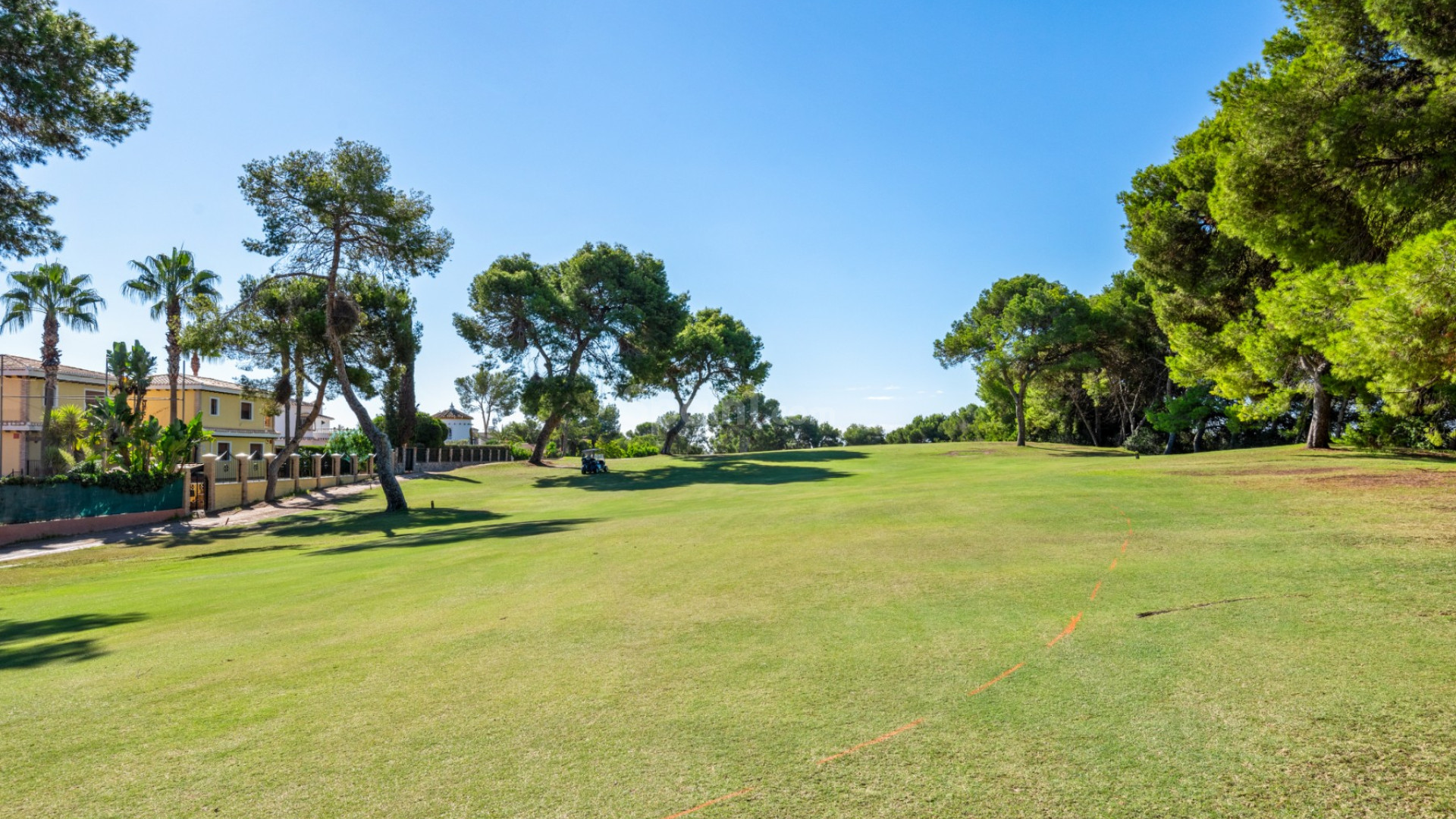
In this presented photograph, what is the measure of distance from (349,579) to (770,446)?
77632 mm

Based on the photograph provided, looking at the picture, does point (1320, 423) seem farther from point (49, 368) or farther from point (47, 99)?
point (49, 368)

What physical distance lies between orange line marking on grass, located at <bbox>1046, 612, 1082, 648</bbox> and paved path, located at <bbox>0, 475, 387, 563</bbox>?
2322 centimetres

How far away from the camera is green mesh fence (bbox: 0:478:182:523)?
21234 mm

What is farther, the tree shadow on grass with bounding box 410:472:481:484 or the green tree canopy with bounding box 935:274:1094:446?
the green tree canopy with bounding box 935:274:1094:446

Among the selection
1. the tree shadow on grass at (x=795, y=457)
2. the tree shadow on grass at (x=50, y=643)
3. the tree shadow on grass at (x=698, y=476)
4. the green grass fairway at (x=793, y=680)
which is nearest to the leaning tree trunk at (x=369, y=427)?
the tree shadow on grass at (x=698, y=476)

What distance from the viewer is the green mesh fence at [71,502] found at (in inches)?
836

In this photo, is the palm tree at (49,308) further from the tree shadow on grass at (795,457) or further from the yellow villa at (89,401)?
the tree shadow on grass at (795,457)

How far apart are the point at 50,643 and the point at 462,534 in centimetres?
1002

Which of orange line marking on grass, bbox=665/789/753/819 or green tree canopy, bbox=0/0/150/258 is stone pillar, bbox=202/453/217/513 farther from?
orange line marking on grass, bbox=665/789/753/819

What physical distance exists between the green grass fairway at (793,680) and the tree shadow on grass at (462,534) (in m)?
4.69

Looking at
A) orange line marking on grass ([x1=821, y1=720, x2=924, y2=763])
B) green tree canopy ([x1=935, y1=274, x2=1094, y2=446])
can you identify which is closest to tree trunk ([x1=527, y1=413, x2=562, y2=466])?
green tree canopy ([x1=935, y1=274, x2=1094, y2=446])

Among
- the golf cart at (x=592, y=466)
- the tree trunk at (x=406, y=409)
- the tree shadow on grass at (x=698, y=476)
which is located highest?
the tree trunk at (x=406, y=409)

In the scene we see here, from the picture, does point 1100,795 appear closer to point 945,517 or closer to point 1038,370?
point 945,517

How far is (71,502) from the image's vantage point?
22703 millimetres
